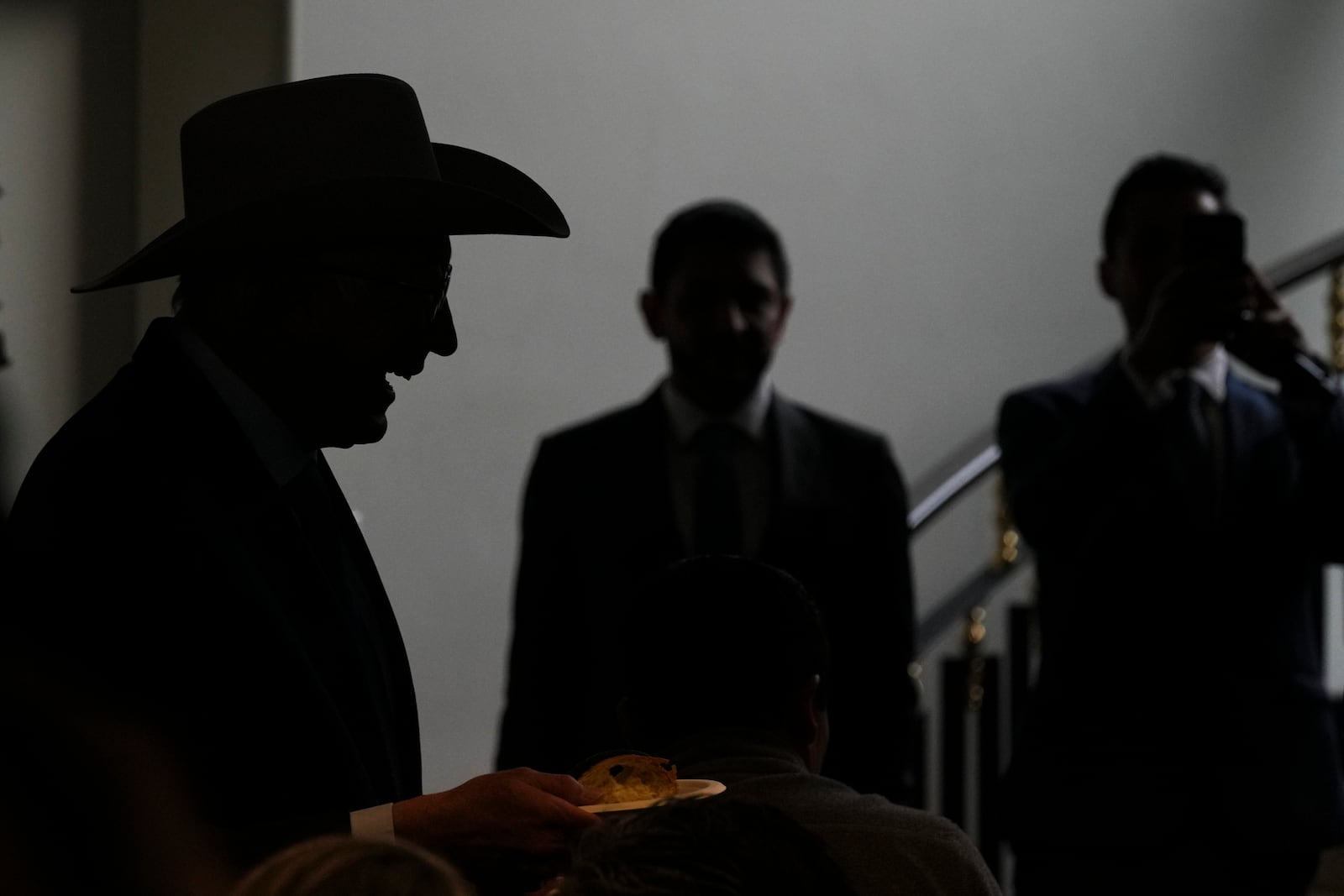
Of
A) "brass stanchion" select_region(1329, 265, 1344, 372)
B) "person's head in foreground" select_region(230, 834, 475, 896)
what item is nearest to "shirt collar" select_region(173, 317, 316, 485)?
"person's head in foreground" select_region(230, 834, 475, 896)

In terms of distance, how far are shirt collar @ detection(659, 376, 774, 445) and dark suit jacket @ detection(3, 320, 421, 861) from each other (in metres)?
1.43

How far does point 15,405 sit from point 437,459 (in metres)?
1.11

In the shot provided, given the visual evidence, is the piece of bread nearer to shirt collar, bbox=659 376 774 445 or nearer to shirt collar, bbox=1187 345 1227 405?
shirt collar, bbox=659 376 774 445

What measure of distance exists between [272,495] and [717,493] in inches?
56.1

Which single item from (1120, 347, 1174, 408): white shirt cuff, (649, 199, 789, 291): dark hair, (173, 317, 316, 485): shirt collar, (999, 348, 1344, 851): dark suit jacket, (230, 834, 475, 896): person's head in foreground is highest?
(649, 199, 789, 291): dark hair

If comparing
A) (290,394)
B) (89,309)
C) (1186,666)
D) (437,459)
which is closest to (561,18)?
(437,459)

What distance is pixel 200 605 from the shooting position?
159 cm

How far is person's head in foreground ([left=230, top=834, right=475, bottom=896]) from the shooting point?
985mm

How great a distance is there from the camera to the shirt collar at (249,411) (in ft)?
5.57

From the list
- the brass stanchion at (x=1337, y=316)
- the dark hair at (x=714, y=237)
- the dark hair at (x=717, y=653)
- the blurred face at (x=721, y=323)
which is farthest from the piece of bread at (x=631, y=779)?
the brass stanchion at (x=1337, y=316)

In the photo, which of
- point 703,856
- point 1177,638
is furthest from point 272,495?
point 1177,638

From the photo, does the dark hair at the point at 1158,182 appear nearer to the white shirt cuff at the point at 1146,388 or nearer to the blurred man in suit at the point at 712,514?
the white shirt cuff at the point at 1146,388

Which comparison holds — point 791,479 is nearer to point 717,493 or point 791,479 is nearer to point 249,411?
point 717,493

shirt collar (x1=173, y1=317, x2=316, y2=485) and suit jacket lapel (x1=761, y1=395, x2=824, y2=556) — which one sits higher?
shirt collar (x1=173, y1=317, x2=316, y2=485)
